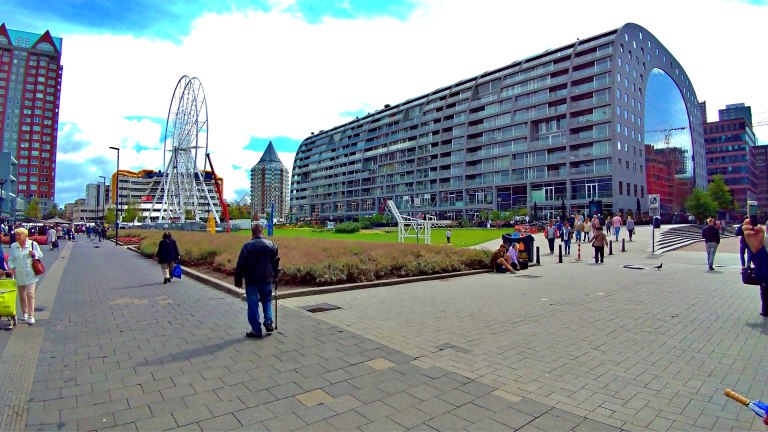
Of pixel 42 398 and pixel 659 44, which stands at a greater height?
pixel 659 44

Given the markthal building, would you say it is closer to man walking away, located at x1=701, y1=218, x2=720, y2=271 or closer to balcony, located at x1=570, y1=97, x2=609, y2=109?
balcony, located at x1=570, y1=97, x2=609, y2=109

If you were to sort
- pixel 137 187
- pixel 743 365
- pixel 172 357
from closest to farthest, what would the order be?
pixel 743 365 → pixel 172 357 → pixel 137 187

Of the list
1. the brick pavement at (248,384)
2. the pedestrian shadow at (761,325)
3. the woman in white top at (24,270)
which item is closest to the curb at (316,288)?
the brick pavement at (248,384)

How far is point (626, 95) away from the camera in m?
65.7

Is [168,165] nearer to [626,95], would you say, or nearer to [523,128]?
[523,128]

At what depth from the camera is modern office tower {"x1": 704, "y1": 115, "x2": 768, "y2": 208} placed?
105312 mm

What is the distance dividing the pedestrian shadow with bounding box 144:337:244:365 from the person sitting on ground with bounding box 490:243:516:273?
1112 cm

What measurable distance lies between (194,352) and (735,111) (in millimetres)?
195295

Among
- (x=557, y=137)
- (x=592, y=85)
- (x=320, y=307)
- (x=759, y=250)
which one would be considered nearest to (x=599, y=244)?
(x=759, y=250)

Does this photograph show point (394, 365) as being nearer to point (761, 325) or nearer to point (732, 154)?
point (761, 325)

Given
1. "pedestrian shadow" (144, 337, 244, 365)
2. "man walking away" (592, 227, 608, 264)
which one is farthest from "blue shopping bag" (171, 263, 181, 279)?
"man walking away" (592, 227, 608, 264)

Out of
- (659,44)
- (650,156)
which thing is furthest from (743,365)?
(659,44)

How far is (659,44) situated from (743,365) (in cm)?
9561

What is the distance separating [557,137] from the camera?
68688mm
